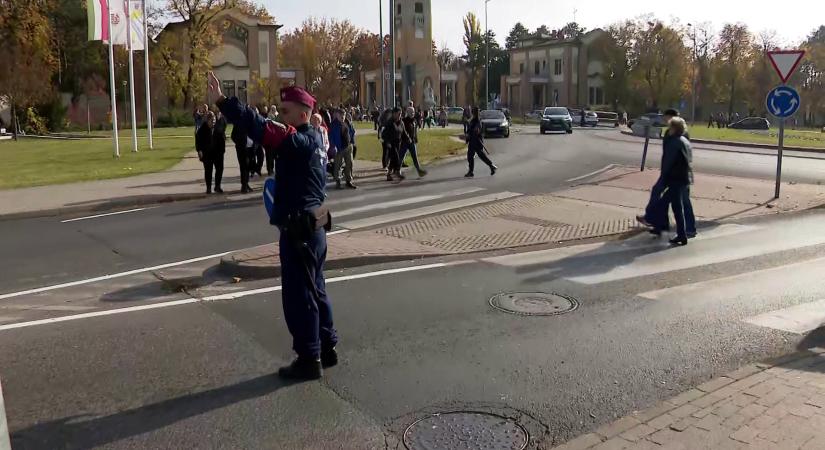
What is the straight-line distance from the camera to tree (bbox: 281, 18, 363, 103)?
81.7m

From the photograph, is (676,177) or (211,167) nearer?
(676,177)

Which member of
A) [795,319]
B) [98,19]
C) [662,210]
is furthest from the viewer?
[98,19]

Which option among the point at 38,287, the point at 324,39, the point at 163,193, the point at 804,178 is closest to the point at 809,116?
the point at 324,39

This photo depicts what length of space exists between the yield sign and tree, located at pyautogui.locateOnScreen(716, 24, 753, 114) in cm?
6666

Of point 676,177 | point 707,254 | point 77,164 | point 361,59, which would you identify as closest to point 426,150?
point 77,164

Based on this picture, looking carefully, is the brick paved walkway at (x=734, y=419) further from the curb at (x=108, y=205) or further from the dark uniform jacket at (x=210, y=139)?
the dark uniform jacket at (x=210, y=139)

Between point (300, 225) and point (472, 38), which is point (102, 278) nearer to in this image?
point (300, 225)

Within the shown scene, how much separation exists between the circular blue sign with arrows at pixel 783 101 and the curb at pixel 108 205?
36.1ft

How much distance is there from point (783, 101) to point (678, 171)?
5481 millimetres

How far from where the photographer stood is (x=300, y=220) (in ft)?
15.5

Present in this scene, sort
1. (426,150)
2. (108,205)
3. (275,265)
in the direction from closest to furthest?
(275,265), (108,205), (426,150)

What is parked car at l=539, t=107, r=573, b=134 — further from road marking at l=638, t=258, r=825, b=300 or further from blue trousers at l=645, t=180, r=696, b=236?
road marking at l=638, t=258, r=825, b=300

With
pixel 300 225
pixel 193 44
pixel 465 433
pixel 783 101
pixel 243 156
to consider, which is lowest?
pixel 465 433

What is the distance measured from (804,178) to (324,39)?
7295 centimetres
